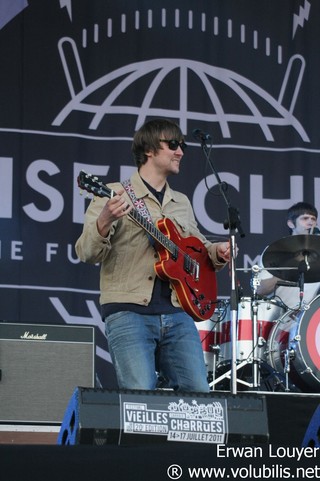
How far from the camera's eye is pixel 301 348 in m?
6.48

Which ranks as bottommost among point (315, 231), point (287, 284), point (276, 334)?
point (276, 334)

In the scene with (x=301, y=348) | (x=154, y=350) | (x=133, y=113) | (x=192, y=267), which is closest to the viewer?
(x=154, y=350)

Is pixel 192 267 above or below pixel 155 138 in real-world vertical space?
below

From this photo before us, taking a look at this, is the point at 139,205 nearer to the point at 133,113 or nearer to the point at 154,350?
the point at 154,350

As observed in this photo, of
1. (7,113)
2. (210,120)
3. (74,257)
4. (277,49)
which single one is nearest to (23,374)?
(74,257)

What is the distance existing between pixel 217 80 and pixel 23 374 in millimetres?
3364

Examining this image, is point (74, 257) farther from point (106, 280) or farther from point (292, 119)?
point (106, 280)

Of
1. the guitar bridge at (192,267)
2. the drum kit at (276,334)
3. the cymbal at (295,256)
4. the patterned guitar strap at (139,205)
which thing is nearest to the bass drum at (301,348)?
the drum kit at (276,334)

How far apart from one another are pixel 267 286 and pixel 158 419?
13.2 feet

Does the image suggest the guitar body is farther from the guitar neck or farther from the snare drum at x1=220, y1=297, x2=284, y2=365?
the snare drum at x1=220, y1=297, x2=284, y2=365

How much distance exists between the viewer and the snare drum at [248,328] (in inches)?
264

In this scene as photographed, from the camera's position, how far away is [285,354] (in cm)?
652

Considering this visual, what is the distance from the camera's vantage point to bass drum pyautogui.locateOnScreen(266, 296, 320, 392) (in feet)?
21.1

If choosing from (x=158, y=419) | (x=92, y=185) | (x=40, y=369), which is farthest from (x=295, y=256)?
(x=158, y=419)
